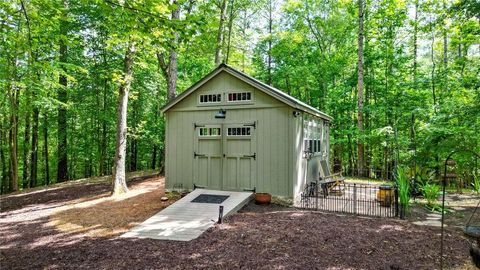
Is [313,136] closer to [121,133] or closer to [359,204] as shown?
[359,204]

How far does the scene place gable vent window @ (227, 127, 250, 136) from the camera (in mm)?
8453

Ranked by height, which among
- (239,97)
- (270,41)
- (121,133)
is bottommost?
(121,133)

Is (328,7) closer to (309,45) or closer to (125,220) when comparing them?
(309,45)

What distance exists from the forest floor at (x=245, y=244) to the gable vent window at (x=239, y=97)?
3161mm

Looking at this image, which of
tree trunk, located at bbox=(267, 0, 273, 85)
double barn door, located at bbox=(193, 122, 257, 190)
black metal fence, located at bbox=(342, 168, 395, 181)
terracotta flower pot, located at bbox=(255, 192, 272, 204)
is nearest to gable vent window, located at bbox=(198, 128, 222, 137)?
double barn door, located at bbox=(193, 122, 257, 190)

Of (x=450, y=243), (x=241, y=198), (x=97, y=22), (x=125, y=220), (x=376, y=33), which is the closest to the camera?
(x=450, y=243)

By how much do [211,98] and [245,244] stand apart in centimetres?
501

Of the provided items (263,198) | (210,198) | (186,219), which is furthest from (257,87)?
(186,219)

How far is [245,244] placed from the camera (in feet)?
17.0

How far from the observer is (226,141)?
8.62 m

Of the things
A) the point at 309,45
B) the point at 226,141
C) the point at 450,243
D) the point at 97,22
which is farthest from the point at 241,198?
the point at 309,45

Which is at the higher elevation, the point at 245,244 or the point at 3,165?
the point at 3,165

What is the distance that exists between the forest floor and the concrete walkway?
25 cm

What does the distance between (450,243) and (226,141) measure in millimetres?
5796
